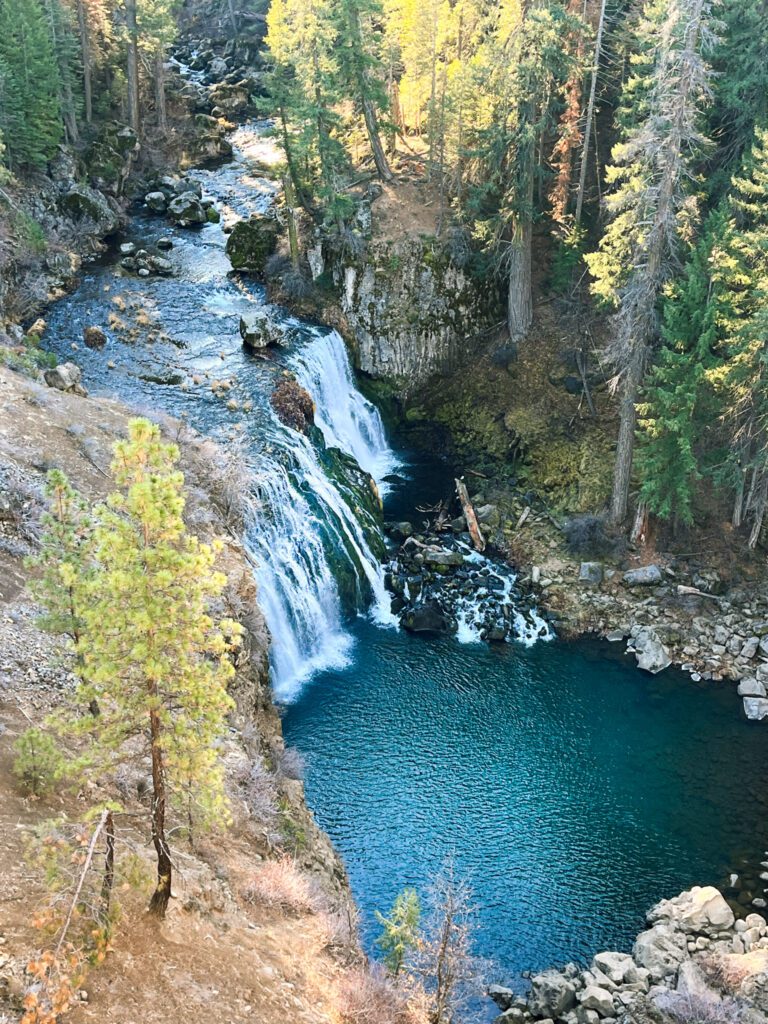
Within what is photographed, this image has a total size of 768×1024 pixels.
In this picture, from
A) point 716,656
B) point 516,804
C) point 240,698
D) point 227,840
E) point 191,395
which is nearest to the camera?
point 227,840

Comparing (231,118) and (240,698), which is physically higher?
(231,118)

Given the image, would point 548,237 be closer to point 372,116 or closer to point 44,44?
point 372,116

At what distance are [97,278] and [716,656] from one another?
102 feet

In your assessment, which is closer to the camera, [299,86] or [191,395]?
[191,395]

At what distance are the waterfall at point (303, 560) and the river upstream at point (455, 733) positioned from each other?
66mm

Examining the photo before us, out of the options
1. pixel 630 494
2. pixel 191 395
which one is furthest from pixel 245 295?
pixel 630 494

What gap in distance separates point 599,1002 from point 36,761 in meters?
12.3

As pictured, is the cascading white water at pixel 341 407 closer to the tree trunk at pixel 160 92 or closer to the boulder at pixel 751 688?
the boulder at pixel 751 688

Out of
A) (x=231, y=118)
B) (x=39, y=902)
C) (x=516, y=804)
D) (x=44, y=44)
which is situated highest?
(x=44, y=44)

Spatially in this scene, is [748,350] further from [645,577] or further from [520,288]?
[520,288]

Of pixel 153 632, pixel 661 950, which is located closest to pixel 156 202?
pixel 153 632

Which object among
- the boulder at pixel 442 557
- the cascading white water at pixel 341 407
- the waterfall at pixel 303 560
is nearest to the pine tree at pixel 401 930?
the waterfall at pixel 303 560

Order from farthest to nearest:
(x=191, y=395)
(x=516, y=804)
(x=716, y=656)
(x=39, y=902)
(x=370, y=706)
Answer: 1. (x=191, y=395)
2. (x=716, y=656)
3. (x=370, y=706)
4. (x=516, y=804)
5. (x=39, y=902)

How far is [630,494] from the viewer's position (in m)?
31.6
